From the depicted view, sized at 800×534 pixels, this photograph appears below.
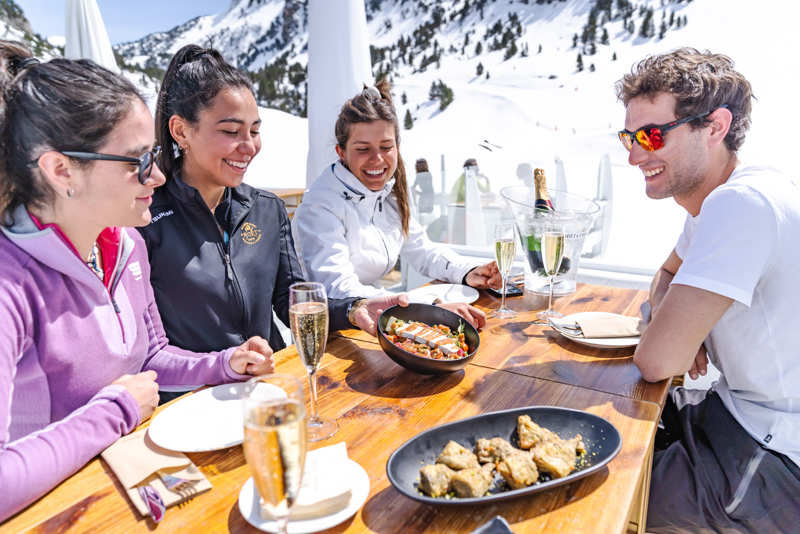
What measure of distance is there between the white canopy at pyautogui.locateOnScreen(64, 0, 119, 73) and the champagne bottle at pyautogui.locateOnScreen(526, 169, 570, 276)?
11.9 ft

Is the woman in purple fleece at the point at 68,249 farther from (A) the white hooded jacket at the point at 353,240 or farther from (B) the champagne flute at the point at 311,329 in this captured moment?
(A) the white hooded jacket at the point at 353,240

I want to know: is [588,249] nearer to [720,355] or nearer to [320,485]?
[720,355]

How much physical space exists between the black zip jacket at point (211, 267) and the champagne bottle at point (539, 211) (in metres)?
0.84

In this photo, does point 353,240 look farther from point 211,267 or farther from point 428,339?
point 428,339

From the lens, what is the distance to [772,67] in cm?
649

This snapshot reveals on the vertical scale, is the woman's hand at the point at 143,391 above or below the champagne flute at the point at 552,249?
below

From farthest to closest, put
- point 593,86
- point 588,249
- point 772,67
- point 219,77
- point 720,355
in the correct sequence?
point 593,86, point 772,67, point 588,249, point 219,77, point 720,355

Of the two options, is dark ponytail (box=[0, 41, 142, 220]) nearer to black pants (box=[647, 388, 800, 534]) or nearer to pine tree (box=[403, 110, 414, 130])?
black pants (box=[647, 388, 800, 534])

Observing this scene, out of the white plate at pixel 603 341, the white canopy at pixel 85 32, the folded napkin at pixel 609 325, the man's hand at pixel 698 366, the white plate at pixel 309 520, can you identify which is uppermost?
the white canopy at pixel 85 32

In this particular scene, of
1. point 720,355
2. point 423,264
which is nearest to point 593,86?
point 423,264

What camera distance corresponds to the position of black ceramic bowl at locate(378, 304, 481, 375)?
47.6 inches

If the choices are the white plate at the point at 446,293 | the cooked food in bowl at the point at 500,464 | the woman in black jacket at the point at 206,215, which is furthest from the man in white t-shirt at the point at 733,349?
the white plate at the point at 446,293

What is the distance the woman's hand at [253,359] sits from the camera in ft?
4.06

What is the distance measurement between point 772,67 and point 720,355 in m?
7.00
